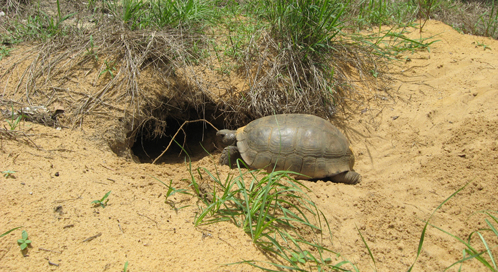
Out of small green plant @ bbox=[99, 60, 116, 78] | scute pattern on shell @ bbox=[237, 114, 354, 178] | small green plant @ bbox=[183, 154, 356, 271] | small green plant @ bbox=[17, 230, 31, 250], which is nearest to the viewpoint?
small green plant @ bbox=[17, 230, 31, 250]

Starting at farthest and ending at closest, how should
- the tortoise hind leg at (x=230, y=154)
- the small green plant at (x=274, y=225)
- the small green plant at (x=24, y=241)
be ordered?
the tortoise hind leg at (x=230, y=154) → the small green plant at (x=274, y=225) → the small green plant at (x=24, y=241)

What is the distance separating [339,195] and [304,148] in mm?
718

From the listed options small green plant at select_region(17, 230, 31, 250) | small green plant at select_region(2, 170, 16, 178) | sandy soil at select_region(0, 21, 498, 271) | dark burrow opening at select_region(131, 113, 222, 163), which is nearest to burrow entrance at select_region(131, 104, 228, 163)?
dark burrow opening at select_region(131, 113, 222, 163)

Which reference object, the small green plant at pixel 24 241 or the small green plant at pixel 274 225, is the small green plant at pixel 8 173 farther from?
the small green plant at pixel 274 225

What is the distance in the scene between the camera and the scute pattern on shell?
12.5ft

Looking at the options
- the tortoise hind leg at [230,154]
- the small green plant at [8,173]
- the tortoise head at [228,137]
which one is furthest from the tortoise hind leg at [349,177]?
the small green plant at [8,173]

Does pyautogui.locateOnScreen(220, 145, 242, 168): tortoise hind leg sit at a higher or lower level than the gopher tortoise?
lower

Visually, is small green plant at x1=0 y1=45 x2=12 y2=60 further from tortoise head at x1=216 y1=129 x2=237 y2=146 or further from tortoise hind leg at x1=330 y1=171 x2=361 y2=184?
tortoise hind leg at x1=330 y1=171 x2=361 y2=184

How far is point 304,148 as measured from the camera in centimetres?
381

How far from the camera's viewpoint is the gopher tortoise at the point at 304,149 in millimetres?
3820

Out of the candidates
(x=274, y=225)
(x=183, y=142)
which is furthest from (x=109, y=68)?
(x=274, y=225)

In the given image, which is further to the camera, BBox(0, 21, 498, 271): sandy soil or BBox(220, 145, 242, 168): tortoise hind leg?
BBox(220, 145, 242, 168): tortoise hind leg

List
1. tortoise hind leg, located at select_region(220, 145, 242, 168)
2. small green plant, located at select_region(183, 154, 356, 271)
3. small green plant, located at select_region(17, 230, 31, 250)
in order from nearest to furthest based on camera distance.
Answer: small green plant, located at select_region(17, 230, 31, 250), small green plant, located at select_region(183, 154, 356, 271), tortoise hind leg, located at select_region(220, 145, 242, 168)

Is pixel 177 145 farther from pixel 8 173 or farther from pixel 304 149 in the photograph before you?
pixel 8 173
